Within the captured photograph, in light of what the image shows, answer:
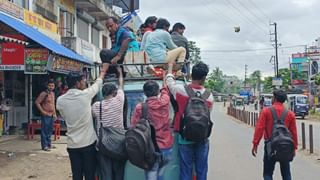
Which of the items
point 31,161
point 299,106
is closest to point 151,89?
point 31,161

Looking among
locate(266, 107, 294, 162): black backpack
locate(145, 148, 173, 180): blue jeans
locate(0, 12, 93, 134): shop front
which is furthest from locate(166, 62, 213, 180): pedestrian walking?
locate(0, 12, 93, 134): shop front

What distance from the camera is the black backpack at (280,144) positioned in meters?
6.91

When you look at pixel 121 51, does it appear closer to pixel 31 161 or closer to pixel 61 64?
pixel 31 161

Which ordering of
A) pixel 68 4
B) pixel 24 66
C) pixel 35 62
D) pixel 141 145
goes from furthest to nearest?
pixel 68 4, pixel 35 62, pixel 24 66, pixel 141 145

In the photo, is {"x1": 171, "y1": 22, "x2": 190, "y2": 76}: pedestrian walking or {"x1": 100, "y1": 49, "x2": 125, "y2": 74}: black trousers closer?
{"x1": 100, "y1": 49, "x2": 125, "y2": 74}: black trousers

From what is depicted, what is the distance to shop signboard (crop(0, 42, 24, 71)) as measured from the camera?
1291 centimetres

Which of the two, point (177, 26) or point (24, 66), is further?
point (24, 66)

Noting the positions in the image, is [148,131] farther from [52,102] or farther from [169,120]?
[52,102]

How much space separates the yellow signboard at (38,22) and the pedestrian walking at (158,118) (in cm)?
1154

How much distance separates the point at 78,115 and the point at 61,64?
8.98m

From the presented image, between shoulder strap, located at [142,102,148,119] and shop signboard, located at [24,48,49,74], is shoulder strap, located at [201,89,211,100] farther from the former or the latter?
shop signboard, located at [24,48,49,74]

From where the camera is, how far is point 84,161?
625 centimetres

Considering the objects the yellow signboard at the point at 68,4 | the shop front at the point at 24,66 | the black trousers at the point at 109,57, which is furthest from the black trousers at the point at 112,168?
the yellow signboard at the point at 68,4

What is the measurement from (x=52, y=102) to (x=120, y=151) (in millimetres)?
8100
